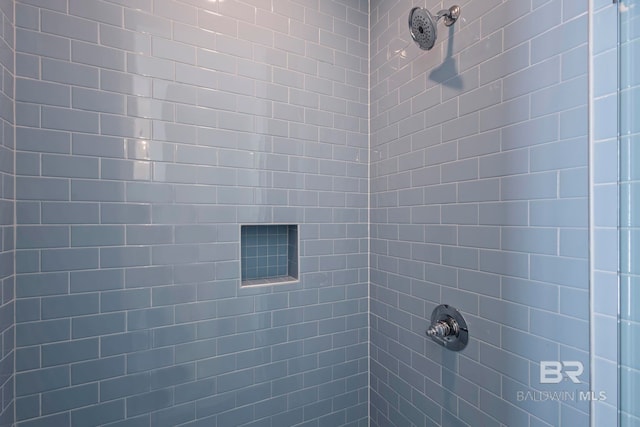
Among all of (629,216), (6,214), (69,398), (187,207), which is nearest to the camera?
(629,216)

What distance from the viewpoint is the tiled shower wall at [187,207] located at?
107 cm

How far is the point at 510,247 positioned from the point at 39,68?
5.73 feet

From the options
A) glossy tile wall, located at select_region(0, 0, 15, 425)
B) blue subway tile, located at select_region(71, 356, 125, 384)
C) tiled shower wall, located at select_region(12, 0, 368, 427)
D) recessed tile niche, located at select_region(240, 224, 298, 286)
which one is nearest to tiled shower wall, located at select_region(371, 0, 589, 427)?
tiled shower wall, located at select_region(12, 0, 368, 427)

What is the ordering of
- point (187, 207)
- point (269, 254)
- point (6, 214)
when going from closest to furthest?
1. point (6, 214)
2. point (187, 207)
3. point (269, 254)

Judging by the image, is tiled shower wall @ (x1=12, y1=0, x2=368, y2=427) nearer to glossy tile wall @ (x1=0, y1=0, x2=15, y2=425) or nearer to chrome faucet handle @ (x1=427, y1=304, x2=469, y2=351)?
glossy tile wall @ (x1=0, y1=0, x2=15, y2=425)

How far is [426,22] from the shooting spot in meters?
1.11

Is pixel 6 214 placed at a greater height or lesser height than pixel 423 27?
lesser

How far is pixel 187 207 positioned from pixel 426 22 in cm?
121

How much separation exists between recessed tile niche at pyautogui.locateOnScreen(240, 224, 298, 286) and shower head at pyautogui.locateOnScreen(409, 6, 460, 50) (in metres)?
1.00

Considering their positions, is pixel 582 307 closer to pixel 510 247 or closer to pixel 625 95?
pixel 510 247

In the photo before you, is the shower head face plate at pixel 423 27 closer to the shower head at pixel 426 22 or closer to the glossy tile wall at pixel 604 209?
the shower head at pixel 426 22

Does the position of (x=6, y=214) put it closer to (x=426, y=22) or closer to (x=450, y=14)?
(x=426, y=22)

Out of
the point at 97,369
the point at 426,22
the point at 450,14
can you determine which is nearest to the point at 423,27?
the point at 426,22

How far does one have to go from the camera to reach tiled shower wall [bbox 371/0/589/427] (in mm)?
821
